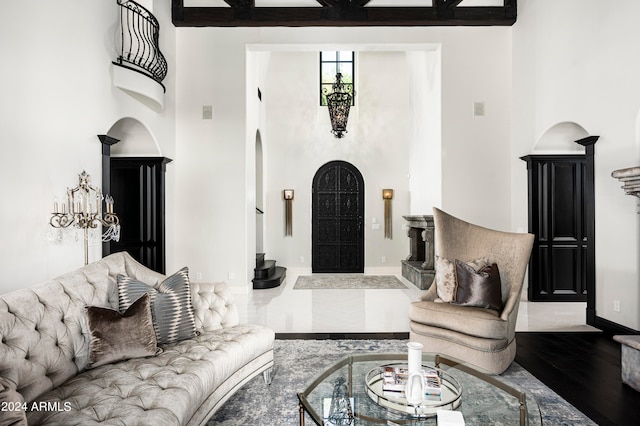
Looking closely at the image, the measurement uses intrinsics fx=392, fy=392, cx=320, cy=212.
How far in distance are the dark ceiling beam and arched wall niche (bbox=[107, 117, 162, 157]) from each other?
6.78 ft

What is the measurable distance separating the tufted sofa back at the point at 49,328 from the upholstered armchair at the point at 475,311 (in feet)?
8.16

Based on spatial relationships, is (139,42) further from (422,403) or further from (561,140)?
(561,140)

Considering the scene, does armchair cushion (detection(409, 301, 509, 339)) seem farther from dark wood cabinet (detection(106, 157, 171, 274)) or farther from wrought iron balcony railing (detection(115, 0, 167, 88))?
wrought iron balcony railing (detection(115, 0, 167, 88))

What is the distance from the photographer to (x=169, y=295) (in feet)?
8.73

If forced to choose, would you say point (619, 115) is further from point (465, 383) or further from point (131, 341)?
point (131, 341)

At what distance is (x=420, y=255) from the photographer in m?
8.11

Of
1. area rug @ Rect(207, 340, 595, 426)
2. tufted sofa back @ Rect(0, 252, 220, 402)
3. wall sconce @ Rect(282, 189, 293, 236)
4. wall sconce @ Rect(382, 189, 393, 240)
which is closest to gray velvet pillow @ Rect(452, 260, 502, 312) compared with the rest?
area rug @ Rect(207, 340, 595, 426)

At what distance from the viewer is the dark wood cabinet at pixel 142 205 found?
18.7 ft

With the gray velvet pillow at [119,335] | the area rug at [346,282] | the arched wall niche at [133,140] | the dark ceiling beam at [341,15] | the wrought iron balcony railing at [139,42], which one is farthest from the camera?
the area rug at [346,282]

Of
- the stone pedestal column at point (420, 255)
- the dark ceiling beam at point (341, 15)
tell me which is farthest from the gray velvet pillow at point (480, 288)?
the dark ceiling beam at point (341, 15)

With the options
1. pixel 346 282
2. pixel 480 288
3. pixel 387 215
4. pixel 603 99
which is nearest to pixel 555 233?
pixel 603 99

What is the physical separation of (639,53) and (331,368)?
168 inches

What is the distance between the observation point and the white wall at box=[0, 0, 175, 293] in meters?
2.94

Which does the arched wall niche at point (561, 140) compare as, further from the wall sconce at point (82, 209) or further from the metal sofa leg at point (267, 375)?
the wall sconce at point (82, 209)
